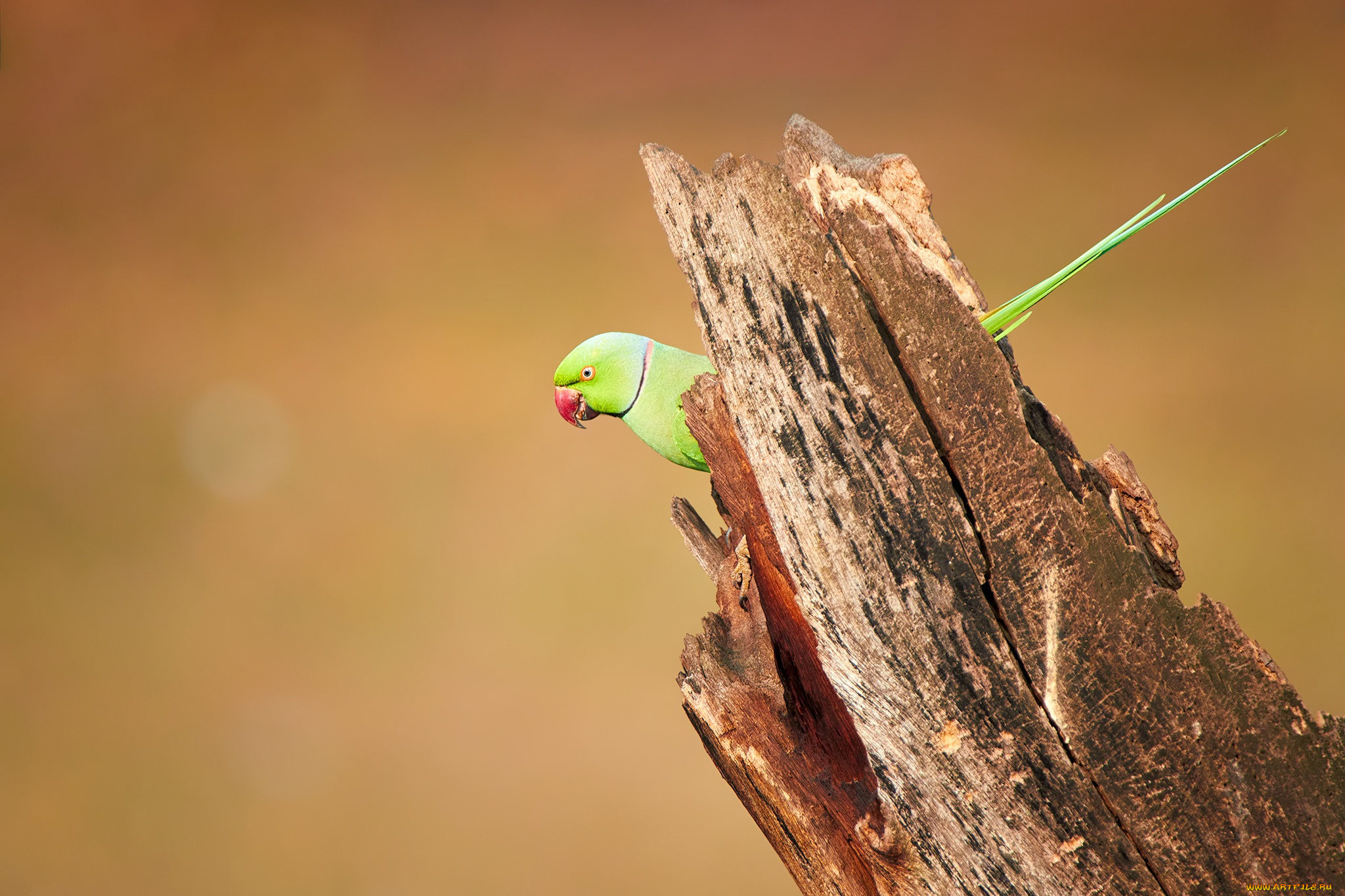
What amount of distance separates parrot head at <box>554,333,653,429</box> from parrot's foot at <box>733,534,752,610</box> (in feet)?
2.12

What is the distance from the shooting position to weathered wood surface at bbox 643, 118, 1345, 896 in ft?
4.51

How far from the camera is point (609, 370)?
2336 millimetres

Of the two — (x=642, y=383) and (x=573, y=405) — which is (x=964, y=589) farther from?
(x=573, y=405)

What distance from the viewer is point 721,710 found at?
5.82 feet

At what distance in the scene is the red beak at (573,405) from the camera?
8.10 feet

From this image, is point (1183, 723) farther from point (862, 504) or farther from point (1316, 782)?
point (862, 504)

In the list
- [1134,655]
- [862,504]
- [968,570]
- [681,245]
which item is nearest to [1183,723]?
[1134,655]

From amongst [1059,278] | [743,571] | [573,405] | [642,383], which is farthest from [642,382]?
[1059,278]

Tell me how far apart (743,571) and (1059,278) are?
858 millimetres

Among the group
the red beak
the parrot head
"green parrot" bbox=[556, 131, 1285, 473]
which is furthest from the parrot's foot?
the red beak

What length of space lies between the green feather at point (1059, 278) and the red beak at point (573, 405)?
125cm

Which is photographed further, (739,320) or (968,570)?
(739,320)

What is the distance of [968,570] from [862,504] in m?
0.20

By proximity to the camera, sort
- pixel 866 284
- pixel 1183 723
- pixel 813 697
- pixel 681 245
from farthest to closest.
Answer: pixel 813 697 < pixel 681 245 < pixel 866 284 < pixel 1183 723
